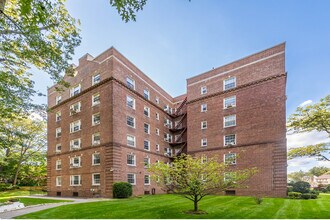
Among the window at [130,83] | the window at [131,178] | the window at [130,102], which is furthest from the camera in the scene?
the window at [130,83]

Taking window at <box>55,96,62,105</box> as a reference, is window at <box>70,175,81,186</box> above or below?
below

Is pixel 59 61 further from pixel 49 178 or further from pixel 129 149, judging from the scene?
pixel 49 178

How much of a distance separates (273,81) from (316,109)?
691cm

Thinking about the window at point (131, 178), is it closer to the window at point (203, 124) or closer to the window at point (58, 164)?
the window at point (58, 164)

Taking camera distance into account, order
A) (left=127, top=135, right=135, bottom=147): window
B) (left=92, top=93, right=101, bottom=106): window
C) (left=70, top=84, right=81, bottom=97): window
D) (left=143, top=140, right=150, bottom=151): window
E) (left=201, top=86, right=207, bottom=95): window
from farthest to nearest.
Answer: (left=201, top=86, right=207, bottom=95): window < (left=70, top=84, right=81, bottom=97): window < (left=143, top=140, right=150, bottom=151): window < (left=92, top=93, right=101, bottom=106): window < (left=127, top=135, right=135, bottom=147): window

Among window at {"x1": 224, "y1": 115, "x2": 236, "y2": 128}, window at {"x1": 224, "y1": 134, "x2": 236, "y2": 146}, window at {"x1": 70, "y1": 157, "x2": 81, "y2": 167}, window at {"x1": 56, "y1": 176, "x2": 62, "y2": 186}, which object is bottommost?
window at {"x1": 56, "y1": 176, "x2": 62, "y2": 186}

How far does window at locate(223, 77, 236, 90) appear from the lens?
26.3m

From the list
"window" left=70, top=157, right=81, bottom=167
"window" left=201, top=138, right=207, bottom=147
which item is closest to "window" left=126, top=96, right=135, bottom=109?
"window" left=70, top=157, right=81, bottom=167

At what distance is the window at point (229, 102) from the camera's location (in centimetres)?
2583

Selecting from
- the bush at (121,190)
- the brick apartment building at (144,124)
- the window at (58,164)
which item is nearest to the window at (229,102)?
the brick apartment building at (144,124)

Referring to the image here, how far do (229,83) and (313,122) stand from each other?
11.7 meters

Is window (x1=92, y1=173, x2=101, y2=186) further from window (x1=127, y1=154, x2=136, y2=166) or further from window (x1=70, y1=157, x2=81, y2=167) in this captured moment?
window (x1=127, y1=154, x2=136, y2=166)

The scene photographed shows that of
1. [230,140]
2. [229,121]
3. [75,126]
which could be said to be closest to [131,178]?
[75,126]

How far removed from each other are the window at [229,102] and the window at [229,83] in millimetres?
1443
